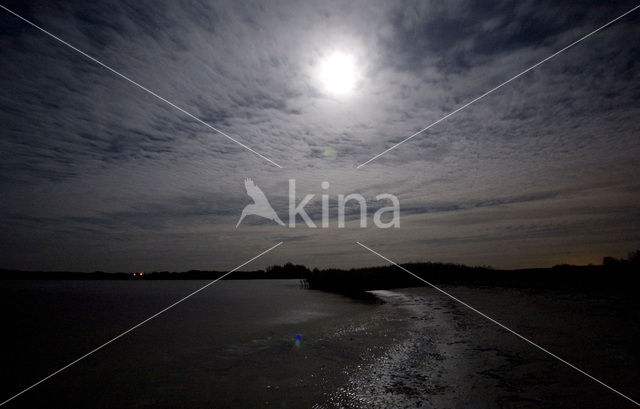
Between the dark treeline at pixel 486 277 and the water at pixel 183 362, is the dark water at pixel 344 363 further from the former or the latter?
the dark treeline at pixel 486 277

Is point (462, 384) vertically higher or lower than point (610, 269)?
lower

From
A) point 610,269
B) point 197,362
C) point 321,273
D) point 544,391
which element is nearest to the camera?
point 544,391

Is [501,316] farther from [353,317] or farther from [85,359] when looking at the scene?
[85,359]

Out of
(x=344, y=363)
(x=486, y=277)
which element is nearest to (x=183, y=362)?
(x=344, y=363)

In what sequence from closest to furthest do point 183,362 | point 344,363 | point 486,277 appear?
point 344,363 < point 183,362 < point 486,277

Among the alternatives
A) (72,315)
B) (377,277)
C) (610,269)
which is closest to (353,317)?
(72,315)

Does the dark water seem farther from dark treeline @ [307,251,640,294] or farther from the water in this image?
dark treeline @ [307,251,640,294]

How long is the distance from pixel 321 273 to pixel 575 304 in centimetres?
3124

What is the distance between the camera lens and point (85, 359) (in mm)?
9633

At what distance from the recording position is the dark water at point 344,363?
6039 mm

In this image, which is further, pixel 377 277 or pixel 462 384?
pixel 377 277

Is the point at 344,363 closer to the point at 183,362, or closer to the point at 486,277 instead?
the point at 183,362

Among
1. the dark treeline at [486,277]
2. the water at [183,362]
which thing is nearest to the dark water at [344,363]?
the water at [183,362]

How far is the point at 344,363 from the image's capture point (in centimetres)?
813
